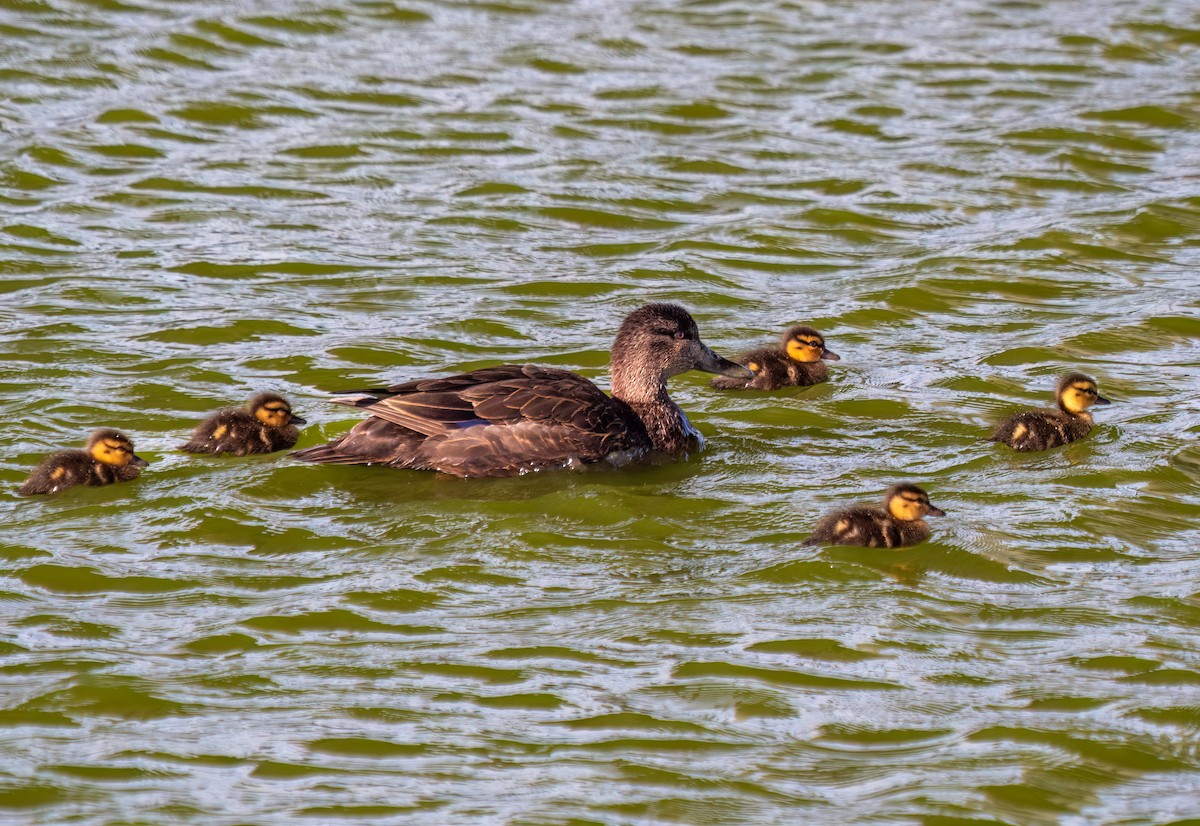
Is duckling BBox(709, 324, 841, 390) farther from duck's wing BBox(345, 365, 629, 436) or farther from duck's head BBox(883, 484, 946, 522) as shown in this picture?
duck's head BBox(883, 484, 946, 522)

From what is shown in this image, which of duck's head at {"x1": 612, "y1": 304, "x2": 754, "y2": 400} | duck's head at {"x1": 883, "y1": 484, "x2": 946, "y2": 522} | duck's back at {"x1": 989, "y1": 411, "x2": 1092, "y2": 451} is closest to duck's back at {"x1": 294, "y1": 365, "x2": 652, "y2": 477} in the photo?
duck's head at {"x1": 612, "y1": 304, "x2": 754, "y2": 400}

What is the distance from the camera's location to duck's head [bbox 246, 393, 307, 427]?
27.6 feet

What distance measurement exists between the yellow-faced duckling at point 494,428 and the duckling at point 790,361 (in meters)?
0.98

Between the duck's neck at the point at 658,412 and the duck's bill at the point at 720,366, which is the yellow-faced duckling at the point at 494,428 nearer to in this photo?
the duck's neck at the point at 658,412

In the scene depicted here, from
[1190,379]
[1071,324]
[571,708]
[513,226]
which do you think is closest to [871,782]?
[571,708]

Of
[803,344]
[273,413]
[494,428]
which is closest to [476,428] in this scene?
[494,428]

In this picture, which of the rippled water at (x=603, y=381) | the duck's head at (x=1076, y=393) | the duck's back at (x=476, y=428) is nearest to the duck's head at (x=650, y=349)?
the rippled water at (x=603, y=381)

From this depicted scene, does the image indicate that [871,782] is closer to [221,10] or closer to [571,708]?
[571,708]

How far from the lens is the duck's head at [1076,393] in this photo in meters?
8.75

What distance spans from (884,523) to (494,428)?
1.96 metres

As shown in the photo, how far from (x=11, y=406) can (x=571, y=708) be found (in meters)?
4.13

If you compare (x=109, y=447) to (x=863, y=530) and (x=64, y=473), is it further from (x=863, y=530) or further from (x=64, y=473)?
(x=863, y=530)

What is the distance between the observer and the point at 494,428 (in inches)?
330

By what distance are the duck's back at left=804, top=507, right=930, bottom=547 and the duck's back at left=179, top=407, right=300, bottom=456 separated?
260 centimetres
